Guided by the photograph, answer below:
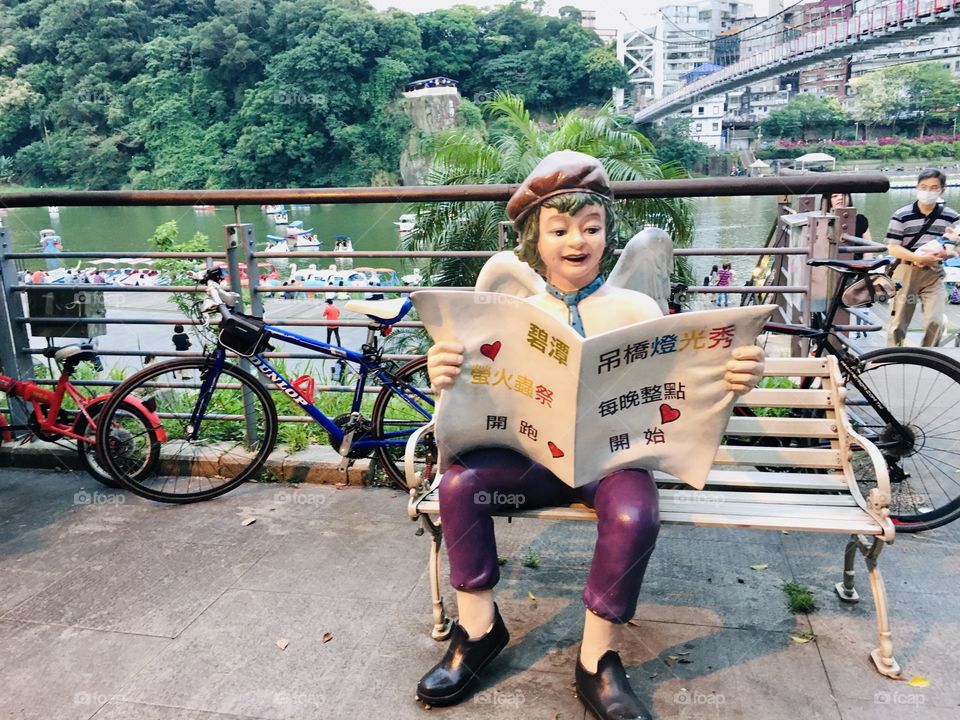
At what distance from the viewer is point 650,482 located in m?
2.07

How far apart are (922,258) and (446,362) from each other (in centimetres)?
522

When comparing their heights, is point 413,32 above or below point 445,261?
above

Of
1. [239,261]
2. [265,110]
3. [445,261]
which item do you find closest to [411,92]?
[265,110]

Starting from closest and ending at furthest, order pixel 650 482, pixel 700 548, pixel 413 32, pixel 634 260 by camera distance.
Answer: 1. pixel 650 482
2. pixel 634 260
3. pixel 700 548
4. pixel 413 32

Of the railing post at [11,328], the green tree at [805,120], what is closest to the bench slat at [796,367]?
the railing post at [11,328]

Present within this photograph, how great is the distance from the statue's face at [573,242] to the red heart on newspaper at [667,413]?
15.6 inches

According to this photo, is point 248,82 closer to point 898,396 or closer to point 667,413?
point 898,396

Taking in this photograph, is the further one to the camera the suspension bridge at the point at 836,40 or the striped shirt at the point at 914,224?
→ the suspension bridge at the point at 836,40

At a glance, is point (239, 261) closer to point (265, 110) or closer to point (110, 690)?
point (110, 690)

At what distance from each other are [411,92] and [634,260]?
220ft

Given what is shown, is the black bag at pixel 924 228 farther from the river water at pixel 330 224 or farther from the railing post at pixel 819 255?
the river water at pixel 330 224

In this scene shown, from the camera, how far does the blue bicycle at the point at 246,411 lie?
3.27 metres

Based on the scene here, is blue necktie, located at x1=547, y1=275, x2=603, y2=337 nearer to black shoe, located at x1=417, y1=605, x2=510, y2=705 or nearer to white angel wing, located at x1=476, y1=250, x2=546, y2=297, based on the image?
white angel wing, located at x1=476, y1=250, x2=546, y2=297

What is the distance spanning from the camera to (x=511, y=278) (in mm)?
2225
